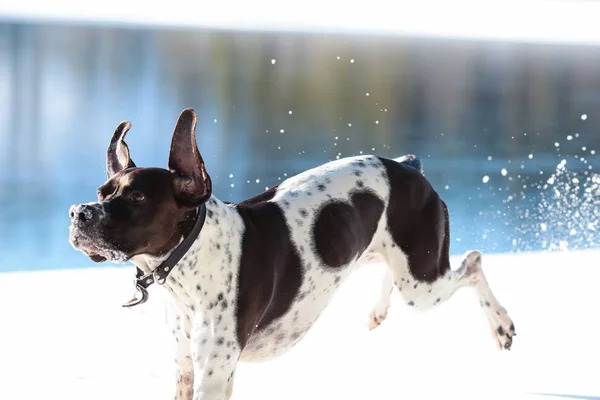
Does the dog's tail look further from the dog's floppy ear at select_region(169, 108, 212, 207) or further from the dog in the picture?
the dog's floppy ear at select_region(169, 108, 212, 207)

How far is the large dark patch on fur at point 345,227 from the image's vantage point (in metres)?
2.72

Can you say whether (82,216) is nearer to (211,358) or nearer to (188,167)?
(188,167)

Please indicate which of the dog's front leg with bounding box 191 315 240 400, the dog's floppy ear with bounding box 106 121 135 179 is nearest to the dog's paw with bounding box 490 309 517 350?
the dog's front leg with bounding box 191 315 240 400

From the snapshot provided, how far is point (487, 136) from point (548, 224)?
12.3 ft

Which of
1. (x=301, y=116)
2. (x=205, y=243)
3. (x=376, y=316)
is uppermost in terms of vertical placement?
(x=205, y=243)

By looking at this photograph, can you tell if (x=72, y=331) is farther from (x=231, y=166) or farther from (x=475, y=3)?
(x=475, y=3)

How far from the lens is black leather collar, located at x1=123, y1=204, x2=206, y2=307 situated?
7.54 ft

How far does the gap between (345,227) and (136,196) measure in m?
0.82

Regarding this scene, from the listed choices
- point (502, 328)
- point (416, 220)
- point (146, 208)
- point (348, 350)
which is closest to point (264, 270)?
point (146, 208)

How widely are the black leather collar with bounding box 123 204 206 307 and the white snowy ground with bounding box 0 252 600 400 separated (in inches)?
11.4

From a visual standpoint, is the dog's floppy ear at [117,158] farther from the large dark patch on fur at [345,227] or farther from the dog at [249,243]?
the large dark patch on fur at [345,227]

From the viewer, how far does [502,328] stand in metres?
3.32

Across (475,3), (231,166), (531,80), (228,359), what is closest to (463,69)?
(531,80)

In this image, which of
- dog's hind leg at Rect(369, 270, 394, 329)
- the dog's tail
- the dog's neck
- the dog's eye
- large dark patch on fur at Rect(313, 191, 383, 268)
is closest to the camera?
the dog's eye
